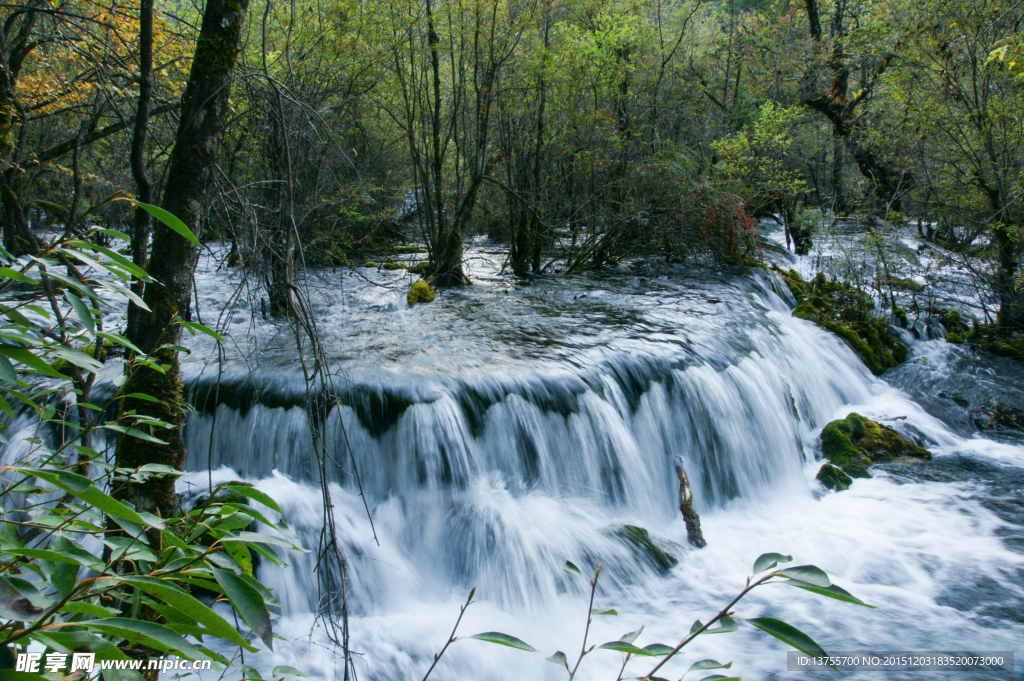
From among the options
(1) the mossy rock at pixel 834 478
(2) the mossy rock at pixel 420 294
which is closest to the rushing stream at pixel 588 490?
(1) the mossy rock at pixel 834 478

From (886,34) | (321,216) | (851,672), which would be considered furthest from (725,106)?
(851,672)

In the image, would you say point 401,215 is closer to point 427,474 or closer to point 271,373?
point 271,373

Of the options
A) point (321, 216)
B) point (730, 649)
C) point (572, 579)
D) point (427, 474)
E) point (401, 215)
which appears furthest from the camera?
point (401, 215)

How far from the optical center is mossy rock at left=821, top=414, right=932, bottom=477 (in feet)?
24.8

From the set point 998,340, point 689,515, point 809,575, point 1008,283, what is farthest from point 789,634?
point 998,340

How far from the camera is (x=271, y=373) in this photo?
259 inches

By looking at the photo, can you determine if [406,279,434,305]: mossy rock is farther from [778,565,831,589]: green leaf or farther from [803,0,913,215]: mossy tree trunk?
[778,565,831,589]: green leaf

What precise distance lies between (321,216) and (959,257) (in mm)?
12243

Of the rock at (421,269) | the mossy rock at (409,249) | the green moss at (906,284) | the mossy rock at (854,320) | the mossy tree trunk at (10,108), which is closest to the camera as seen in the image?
the mossy tree trunk at (10,108)

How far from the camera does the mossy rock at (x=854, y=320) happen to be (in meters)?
10.7

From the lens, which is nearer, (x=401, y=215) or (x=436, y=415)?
(x=436, y=415)

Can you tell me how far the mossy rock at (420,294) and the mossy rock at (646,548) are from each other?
589 centimetres

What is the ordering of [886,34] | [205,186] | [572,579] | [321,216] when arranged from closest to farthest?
1. [205,186]
2. [572,579]
3. [321,216]
4. [886,34]

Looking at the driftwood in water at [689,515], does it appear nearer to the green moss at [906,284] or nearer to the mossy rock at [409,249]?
the green moss at [906,284]
